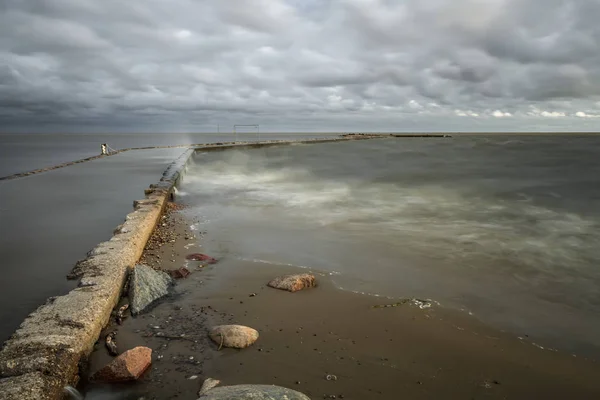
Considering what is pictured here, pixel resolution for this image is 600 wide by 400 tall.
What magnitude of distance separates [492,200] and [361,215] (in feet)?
21.3

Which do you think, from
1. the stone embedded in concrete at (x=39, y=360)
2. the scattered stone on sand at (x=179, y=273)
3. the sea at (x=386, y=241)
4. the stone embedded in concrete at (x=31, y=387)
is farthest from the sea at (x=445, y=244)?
the stone embedded in concrete at (x=31, y=387)

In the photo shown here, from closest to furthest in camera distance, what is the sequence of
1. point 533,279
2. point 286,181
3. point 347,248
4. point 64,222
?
1. point 533,279
2. point 347,248
3. point 64,222
4. point 286,181

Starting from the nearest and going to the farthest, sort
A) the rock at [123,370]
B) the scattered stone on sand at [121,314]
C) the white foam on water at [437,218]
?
1. the rock at [123,370]
2. the scattered stone on sand at [121,314]
3. the white foam on water at [437,218]

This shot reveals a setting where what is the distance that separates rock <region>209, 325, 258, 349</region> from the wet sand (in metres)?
0.07

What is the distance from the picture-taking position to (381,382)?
3184mm

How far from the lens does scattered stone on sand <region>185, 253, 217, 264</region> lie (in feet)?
20.3

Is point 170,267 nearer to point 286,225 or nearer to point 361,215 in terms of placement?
point 286,225

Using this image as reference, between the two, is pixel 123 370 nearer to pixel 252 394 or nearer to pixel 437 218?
pixel 252 394

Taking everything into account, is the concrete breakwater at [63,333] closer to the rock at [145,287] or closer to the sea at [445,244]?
the rock at [145,287]

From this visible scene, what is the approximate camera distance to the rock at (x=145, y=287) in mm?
4395

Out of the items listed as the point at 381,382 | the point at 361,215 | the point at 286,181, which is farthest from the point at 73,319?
the point at 286,181

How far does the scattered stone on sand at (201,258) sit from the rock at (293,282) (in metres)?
1.42

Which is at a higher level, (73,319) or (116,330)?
(73,319)

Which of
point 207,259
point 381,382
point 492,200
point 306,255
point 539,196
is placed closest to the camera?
point 381,382
